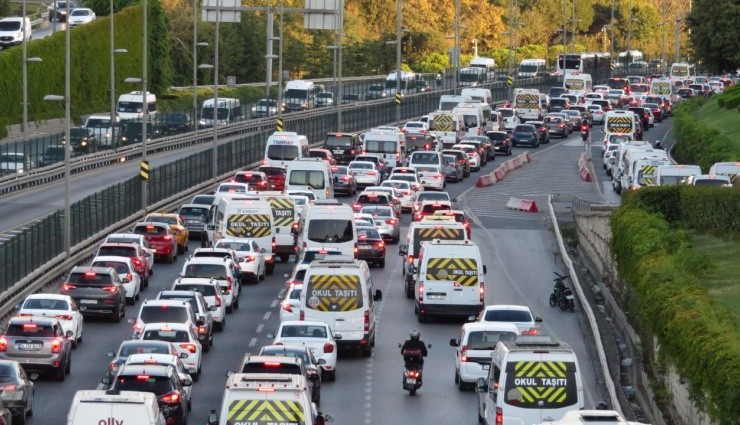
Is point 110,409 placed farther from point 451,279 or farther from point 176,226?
point 176,226

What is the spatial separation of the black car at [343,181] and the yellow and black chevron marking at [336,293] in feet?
115

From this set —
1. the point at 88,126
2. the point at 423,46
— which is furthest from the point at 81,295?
the point at 423,46

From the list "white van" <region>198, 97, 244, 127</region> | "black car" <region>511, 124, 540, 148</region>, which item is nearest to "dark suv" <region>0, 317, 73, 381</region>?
"white van" <region>198, 97, 244, 127</region>

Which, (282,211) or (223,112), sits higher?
(282,211)

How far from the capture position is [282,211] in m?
59.6

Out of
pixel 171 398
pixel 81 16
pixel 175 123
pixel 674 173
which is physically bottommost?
pixel 175 123

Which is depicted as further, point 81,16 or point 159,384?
point 81,16

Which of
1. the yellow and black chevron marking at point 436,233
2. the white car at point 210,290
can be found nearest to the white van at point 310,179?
the yellow and black chevron marking at point 436,233

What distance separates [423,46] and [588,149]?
2947 inches

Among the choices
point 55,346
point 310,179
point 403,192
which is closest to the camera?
point 55,346

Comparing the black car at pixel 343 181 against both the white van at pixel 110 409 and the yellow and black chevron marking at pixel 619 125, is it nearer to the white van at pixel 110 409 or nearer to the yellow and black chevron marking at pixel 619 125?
the yellow and black chevron marking at pixel 619 125

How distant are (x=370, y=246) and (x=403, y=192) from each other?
16.2m

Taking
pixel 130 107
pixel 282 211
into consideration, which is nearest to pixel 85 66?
pixel 130 107

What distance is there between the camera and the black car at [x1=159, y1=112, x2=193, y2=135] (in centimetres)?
10125
